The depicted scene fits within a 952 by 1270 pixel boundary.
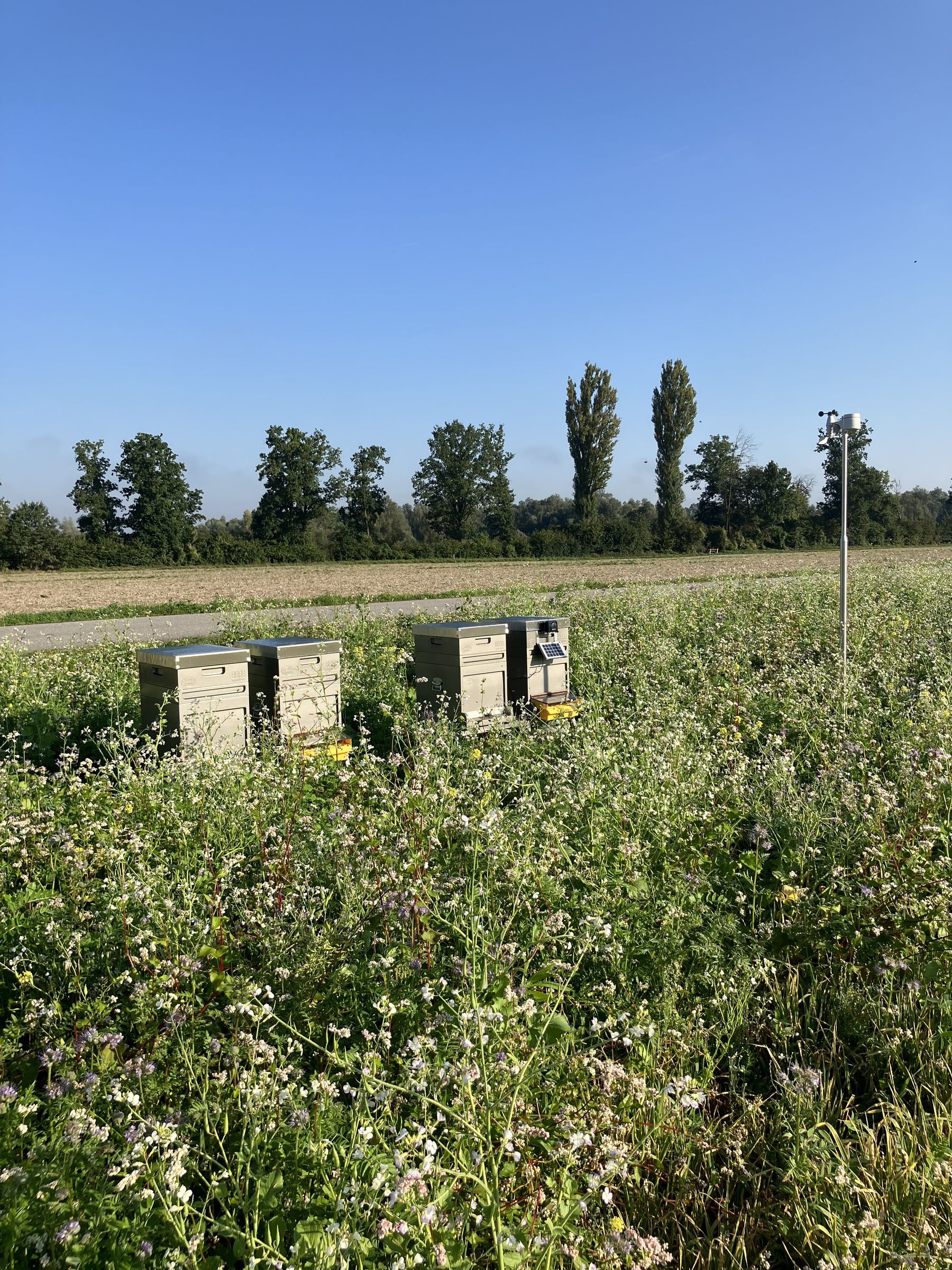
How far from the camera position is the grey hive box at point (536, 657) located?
25.1ft

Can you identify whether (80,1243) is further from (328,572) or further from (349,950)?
(328,572)

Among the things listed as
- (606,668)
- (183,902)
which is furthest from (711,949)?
(606,668)

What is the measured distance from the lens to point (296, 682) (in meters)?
6.63

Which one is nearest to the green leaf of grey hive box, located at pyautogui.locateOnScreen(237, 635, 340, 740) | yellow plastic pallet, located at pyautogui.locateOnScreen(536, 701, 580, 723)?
grey hive box, located at pyautogui.locateOnScreen(237, 635, 340, 740)

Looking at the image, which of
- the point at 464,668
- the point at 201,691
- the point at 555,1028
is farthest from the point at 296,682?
the point at 555,1028

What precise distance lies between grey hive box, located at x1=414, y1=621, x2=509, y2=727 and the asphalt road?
578 centimetres

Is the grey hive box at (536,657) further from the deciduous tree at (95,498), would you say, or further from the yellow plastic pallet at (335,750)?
the deciduous tree at (95,498)

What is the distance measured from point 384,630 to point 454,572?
25.1 meters

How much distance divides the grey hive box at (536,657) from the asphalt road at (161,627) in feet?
19.0

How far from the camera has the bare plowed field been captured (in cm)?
2516

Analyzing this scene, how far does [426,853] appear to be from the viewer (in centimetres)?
355

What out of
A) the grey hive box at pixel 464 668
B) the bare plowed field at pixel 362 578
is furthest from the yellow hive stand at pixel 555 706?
the bare plowed field at pixel 362 578

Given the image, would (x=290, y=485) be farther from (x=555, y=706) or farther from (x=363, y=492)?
(x=555, y=706)

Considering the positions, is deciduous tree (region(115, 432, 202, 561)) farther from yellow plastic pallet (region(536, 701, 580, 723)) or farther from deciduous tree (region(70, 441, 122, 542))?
yellow plastic pallet (region(536, 701, 580, 723))
